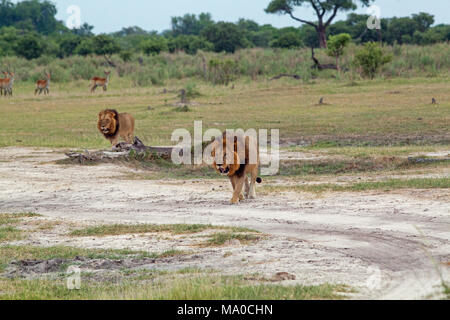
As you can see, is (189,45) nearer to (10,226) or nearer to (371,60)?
(371,60)

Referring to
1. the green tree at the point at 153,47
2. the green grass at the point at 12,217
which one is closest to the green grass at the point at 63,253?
the green grass at the point at 12,217

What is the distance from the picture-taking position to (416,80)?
113ft

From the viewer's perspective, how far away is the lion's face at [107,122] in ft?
56.2

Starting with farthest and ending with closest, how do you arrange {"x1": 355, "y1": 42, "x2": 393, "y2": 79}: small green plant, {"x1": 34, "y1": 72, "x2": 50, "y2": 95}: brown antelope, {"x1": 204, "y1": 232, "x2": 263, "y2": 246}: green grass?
{"x1": 34, "y1": 72, "x2": 50, "y2": 95}: brown antelope
{"x1": 355, "y1": 42, "x2": 393, "y2": 79}: small green plant
{"x1": 204, "y1": 232, "x2": 263, "y2": 246}: green grass

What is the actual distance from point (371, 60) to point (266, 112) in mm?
11479

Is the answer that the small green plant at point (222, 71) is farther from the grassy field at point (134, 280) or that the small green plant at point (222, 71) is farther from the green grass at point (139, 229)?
the grassy field at point (134, 280)

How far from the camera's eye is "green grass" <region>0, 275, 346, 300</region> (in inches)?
215

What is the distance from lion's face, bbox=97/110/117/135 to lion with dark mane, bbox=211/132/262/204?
6387mm

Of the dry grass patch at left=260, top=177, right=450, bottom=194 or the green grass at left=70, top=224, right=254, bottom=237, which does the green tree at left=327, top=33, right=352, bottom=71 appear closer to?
the dry grass patch at left=260, top=177, right=450, bottom=194

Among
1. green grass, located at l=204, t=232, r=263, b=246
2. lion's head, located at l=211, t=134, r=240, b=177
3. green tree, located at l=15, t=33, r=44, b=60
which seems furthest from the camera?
green tree, located at l=15, t=33, r=44, b=60

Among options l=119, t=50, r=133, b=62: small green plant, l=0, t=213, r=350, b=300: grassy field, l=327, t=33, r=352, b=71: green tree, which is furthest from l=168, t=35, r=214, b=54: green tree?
l=0, t=213, r=350, b=300: grassy field

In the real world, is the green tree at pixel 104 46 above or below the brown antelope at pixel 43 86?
above

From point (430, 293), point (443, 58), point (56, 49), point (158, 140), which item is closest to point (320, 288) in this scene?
point (430, 293)

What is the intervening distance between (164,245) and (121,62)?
4081 centimetres
